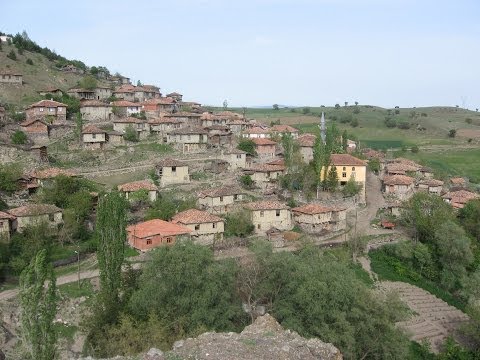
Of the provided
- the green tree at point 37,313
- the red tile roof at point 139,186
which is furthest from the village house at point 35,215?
the green tree at point 37,313

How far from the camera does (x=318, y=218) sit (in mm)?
42406

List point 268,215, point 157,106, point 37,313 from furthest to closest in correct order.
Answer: point 157,106 → point 268,215 → point 37,313

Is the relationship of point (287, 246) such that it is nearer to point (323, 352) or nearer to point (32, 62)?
point (323, 352)

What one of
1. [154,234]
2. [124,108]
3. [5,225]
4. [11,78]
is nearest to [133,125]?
[124,108]

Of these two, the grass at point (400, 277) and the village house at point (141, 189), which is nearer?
the grass at point (400, 277)

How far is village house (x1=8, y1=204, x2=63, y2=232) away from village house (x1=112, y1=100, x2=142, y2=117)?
27554mm

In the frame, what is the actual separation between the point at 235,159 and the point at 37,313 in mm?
32360

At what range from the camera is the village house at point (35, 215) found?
34406mm

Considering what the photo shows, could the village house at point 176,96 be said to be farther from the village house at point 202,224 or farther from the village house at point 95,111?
the village house at point 202,224

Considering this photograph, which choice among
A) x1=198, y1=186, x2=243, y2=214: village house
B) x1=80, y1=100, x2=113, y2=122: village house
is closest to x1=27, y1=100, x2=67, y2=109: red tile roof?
x1=80, y1=100, x2=113, y2=122: village house

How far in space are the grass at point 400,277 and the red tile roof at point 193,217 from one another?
12.8m

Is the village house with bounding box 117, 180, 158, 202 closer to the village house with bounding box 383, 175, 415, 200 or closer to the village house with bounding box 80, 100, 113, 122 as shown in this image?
the village house with bounding box 80, 100, 113, 122

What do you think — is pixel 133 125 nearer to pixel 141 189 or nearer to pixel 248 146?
pixel 248 146

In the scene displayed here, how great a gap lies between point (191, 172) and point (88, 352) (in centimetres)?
2551
